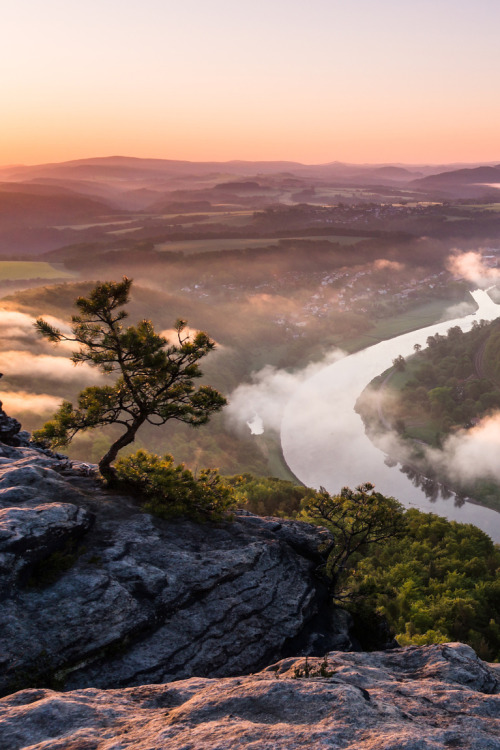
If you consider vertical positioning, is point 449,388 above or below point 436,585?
above

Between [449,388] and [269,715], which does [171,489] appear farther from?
[449,388]

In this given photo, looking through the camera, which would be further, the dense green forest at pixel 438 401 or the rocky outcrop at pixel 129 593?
the dense green forest at pixel 438 401

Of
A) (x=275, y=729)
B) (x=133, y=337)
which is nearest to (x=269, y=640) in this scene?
(x=275, y=729)

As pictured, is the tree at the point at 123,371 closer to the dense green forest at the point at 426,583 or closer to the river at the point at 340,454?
the dense green forest at the point at 426,583

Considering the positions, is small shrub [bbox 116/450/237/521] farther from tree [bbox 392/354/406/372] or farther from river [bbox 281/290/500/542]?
tree [bbox 392/354/406/372]

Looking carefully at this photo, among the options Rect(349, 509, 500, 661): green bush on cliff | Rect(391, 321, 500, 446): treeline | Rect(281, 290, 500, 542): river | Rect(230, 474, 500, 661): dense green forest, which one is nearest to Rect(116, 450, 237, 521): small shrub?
Rect(230, 474, 500, 661): dense green forest

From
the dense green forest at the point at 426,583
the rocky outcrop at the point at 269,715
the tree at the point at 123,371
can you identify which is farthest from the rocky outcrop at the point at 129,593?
the dense green forest at the point at 426,583

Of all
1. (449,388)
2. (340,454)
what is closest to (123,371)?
(340,454)
